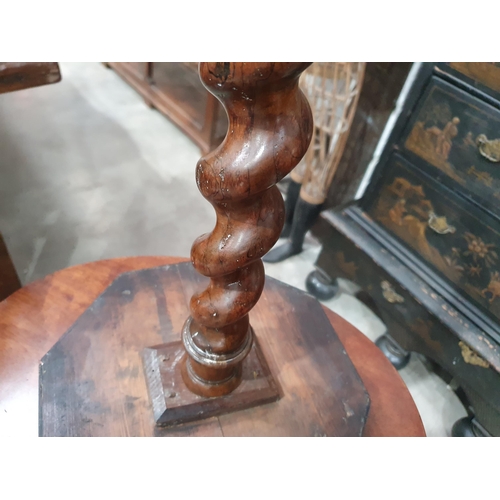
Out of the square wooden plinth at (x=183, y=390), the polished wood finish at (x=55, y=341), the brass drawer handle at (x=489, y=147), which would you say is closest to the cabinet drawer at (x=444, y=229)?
the brass drawer handle at (x=489, y=147)

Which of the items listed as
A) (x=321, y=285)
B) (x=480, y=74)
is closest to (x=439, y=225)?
(x=480, y=74)

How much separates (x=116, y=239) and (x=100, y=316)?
2.66 feet

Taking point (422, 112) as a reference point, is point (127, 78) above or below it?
below

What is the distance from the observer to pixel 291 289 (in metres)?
0.75

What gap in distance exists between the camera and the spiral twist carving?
0.91ft

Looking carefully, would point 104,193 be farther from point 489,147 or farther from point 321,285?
point 489,147

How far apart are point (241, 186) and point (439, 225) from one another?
710mm

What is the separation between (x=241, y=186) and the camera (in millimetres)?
316

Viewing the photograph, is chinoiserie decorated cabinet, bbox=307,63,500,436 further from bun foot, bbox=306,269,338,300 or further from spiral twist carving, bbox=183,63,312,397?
spiral twist carving, bbox=183,63,312,397

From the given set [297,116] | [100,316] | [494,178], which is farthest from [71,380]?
[494,178]

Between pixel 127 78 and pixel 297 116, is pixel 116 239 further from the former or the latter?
pixel 297 116

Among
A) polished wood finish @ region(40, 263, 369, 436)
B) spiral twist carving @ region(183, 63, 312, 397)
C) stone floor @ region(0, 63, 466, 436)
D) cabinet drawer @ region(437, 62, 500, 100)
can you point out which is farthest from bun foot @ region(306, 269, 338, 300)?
spiral twist carving @ region(183, 63, 312, 397)

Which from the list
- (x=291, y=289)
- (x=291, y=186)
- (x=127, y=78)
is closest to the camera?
(x=291, y=289)

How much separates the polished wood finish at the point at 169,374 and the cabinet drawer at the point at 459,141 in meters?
0.41
